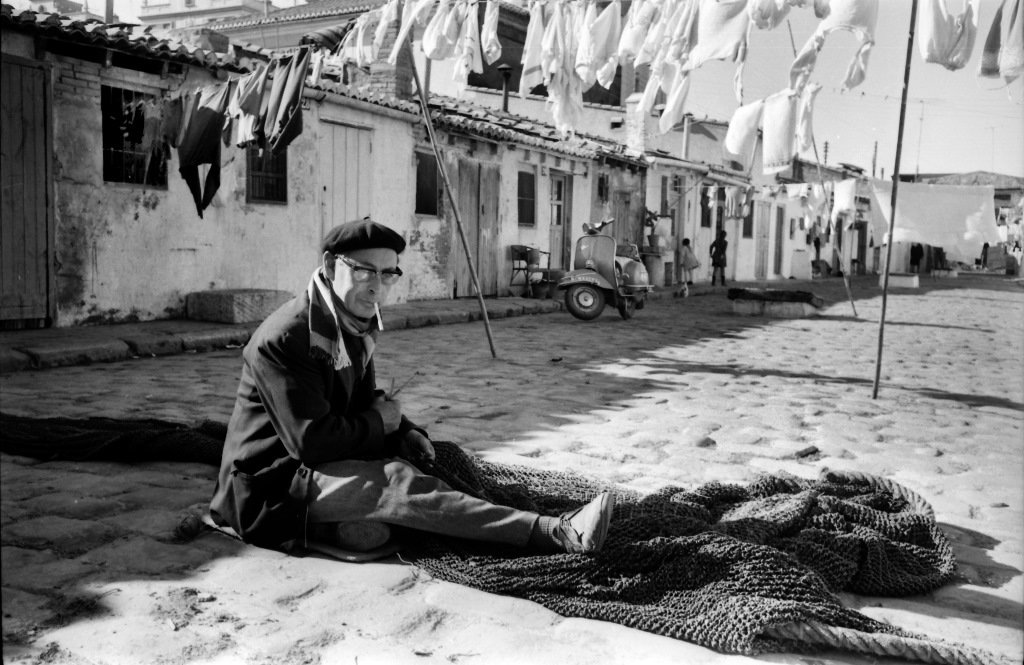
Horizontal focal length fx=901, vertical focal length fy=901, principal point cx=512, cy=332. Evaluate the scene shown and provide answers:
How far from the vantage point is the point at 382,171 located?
15.7 metres

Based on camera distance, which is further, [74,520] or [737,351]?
[737,351]

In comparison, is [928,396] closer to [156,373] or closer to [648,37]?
[648,37]

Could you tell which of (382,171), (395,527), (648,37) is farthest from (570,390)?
(382,171)

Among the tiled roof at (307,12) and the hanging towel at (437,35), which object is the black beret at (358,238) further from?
the tiled roof at (307,12)

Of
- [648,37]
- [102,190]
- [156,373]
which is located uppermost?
[648,37]

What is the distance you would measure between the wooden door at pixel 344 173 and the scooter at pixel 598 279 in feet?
12.2

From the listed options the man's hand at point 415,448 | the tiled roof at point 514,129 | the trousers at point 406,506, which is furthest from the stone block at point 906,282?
the trousers at point 406,506

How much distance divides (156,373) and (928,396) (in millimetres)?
7070

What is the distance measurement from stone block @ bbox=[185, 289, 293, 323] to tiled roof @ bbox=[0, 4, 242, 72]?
9.80 feet

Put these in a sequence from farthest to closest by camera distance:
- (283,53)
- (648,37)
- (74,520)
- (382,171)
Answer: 1. (382,171)
2. (283,53)
3. (648,37)
4. (74,520)

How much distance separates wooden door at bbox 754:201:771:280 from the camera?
117 ft

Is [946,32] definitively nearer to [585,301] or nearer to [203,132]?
[203,132]

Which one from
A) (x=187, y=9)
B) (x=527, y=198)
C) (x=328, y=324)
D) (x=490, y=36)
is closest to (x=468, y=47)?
(x=490, y=36)

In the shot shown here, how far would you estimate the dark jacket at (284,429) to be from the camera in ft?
11.0
